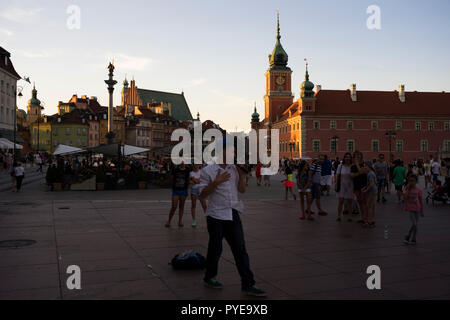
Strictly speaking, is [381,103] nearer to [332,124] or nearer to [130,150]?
[332,124]

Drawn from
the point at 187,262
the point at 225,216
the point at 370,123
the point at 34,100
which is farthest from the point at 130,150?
the point at 34,100

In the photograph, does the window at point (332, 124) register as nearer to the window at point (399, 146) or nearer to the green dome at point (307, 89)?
the green dome at point (307, 89)

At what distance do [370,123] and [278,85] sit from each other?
2339cm

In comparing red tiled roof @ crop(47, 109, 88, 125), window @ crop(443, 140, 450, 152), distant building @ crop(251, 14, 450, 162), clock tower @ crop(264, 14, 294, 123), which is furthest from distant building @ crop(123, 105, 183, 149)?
window @ crop(443, 140, 450, 152)

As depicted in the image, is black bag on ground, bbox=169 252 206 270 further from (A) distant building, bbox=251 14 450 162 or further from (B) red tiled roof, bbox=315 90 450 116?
(B) red tiled roof, bbox=315 90 450 116

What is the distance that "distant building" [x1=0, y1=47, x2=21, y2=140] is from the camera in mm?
53750

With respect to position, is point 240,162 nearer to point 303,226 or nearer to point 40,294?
point 40,294

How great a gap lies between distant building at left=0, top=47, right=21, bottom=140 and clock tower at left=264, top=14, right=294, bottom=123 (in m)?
53.2

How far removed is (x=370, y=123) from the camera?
8169 centimetres

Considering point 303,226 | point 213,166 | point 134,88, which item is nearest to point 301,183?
point 303,226

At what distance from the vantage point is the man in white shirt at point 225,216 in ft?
17.6

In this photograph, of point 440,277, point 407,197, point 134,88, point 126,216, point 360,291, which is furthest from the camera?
point 134,88

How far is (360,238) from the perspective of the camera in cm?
927
